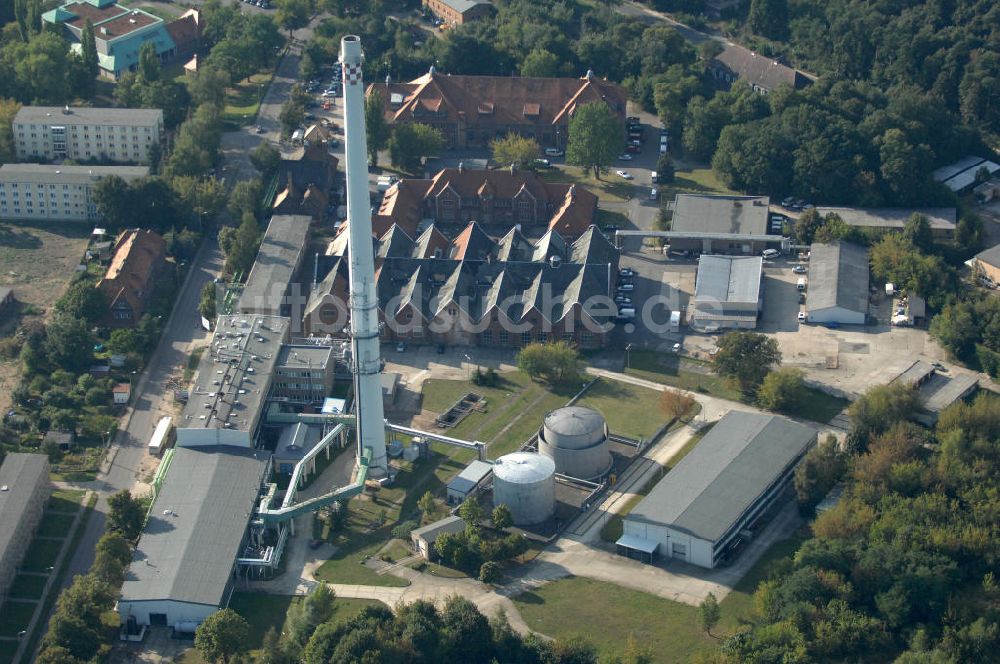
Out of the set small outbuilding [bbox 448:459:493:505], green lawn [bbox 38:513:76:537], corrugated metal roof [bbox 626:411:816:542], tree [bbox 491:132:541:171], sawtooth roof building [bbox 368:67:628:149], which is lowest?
green lawn [bbox 38:513:76:537]

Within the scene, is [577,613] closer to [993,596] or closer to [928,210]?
[993,596]

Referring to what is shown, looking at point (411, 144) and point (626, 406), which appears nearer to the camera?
point (626, 406)

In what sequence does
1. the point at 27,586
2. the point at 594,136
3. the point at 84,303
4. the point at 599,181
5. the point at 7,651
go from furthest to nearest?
1. the point at 599,181
2. the point at 594,136
3. the point at 84,303
4. the point at 27,586
5. the point at 7,651

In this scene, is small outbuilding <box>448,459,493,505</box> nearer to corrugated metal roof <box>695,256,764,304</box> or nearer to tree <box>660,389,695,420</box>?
tree <box>660,389,695,420</box>

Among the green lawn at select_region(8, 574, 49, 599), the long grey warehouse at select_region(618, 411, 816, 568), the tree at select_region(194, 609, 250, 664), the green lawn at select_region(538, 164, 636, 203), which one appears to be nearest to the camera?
the tree at select_region(194, 609, 250, 664)

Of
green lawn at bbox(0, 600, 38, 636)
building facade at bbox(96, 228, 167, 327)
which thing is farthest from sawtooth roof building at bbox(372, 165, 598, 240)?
green lawn at bbox(0, 600, 38, 636)

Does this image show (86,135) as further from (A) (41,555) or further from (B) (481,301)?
(A) (41,555)

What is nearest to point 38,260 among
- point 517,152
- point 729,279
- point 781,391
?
point 517,152

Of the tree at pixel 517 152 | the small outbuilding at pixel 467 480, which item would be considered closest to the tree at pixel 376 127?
the tree at pixel 517 152
